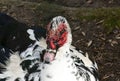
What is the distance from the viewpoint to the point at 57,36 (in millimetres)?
4383

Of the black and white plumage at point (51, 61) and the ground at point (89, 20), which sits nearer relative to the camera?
the black and white plumage at point (51, 61)

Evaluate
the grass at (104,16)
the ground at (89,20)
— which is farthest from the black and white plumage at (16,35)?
the grass at (104,16)

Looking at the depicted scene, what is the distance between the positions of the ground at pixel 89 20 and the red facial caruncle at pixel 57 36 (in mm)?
1455

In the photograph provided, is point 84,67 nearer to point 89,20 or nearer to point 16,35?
point 16,35

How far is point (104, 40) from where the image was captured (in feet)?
20.3

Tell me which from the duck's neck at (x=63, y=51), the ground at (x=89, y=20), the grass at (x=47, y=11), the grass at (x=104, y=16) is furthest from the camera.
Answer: the grass at (x=47, y=11)

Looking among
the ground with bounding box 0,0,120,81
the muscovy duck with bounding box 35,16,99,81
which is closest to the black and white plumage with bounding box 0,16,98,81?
the muscovy duck with bounding box 35,16,99,81

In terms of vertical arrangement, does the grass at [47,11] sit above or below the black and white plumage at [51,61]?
below

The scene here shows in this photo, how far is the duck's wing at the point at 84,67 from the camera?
4.72 metres

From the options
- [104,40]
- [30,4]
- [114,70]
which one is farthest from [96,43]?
[30,4]

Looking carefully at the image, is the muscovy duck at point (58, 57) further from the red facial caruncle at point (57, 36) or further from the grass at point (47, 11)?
the grass at point (47, 11)

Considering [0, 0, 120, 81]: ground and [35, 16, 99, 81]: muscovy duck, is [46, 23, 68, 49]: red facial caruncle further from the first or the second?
[0, 0, 120, 81]: ground

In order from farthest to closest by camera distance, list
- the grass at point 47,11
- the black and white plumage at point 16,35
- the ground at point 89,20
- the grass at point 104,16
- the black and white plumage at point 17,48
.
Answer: the grass at point 47,11
the grass at point 104,16
the ground at point 89,20
the black and white plumage at point 16,35
the black and white plumage at point 17,48

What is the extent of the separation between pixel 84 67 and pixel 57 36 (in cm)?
68
